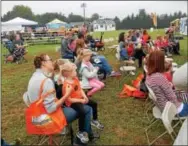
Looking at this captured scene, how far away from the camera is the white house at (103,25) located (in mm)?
61469

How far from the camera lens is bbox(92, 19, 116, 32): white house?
61469 mm

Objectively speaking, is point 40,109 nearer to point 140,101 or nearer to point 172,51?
point 140,101

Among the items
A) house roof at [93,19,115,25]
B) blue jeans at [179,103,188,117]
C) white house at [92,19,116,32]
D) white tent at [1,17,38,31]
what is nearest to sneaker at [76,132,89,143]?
blue jeans at [179,103,188,117]

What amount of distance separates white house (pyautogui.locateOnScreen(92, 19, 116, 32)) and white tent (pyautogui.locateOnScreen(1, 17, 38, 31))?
2366 cm

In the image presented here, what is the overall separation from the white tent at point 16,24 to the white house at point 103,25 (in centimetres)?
2366

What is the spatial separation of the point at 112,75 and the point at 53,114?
5.27 meters

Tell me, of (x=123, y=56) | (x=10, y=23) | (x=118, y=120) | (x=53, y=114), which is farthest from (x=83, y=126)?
(x=10, y=23)

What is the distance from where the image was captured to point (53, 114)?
3.68m

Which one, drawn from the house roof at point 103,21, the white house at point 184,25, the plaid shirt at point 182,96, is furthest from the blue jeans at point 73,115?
the house roof at point 103,21

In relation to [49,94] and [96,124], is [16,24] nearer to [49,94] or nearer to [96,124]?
[96,124]

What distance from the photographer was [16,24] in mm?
32375

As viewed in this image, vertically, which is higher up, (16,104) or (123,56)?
(123,56)

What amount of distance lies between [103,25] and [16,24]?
34914 mm

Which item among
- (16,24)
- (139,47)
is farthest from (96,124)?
(16,24)
